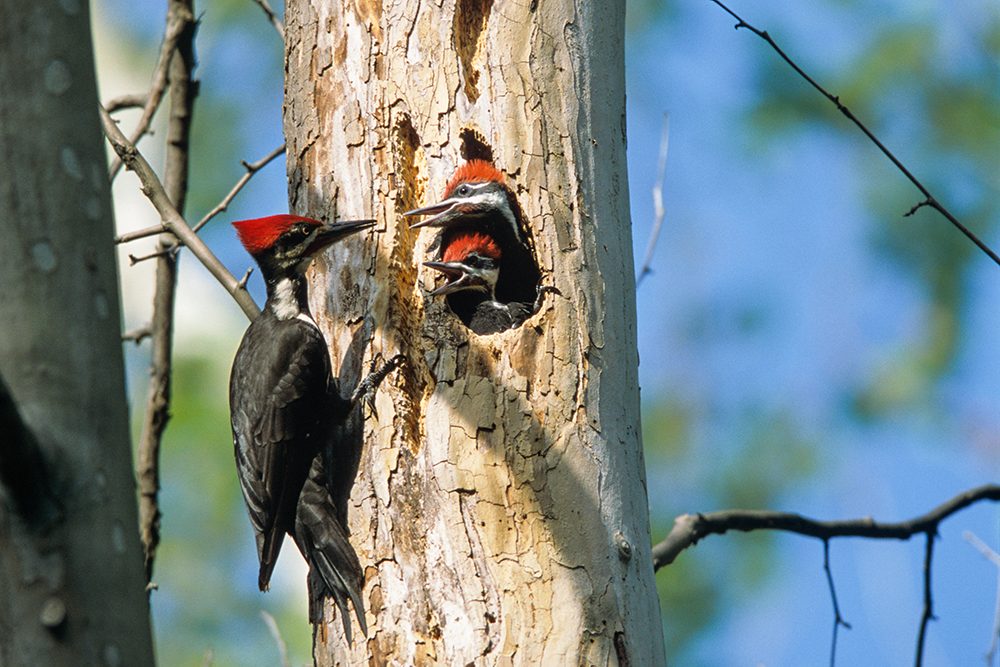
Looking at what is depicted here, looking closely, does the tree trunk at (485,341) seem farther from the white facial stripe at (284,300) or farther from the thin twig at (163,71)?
the thin twig at (163,71)

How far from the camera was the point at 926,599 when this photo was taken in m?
3.59

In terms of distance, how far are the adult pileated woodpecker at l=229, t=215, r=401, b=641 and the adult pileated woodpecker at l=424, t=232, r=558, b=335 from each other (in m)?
0.36

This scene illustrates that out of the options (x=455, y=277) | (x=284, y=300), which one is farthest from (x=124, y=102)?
(x=455, y=277)

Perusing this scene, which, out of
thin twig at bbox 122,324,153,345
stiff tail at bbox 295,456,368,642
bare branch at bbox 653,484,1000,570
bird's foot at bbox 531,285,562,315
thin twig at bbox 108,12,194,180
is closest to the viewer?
stiff tail at bbox 295,456,368,642

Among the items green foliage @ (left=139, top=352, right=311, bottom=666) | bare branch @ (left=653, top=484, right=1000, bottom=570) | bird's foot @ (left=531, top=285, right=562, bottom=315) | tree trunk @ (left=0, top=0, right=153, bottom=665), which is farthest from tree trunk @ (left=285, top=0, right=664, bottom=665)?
green foliage @ (left=139, top=352, right=311, bottom=666)

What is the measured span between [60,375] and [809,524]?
2814mm

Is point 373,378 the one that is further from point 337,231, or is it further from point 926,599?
point 926,599

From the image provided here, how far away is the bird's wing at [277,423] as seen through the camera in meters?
3.26

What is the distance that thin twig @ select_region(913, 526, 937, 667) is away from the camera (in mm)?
3354

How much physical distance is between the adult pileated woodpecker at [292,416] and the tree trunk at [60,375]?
134 centimetres

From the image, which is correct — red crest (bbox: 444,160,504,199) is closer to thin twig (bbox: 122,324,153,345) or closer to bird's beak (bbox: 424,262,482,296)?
bird's beak (bbox: 424,262,482,296)

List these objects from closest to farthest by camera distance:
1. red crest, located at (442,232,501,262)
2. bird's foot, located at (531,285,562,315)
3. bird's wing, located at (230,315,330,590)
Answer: bird's foot, located at (531,285,562,315)
bird's wing, located at (230,315,330,590)
red crest, located at (442,232,501,262)

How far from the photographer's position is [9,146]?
1.43 meters

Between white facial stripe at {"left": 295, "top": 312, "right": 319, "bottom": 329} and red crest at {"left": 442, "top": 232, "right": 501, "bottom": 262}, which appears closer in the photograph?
white facial stripe at {"left": 295, "top": 312, "right": 319, "bottom": 329}
